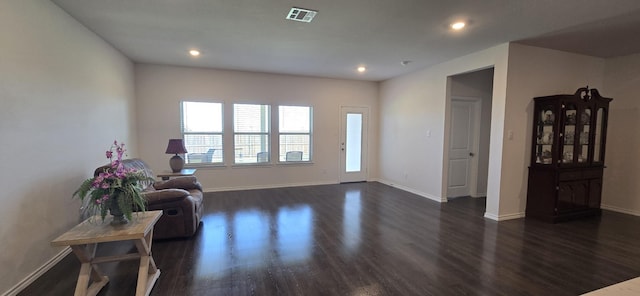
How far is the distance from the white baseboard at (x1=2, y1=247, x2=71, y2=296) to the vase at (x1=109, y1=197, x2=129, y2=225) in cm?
96

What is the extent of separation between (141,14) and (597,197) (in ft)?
22.8

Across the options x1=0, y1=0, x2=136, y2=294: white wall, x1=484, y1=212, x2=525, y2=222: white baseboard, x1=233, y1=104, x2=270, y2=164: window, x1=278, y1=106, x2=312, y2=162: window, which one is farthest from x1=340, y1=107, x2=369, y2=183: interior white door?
x1=0, y1=0, x2=136, y2=294: white wall

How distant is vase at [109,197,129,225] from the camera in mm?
2115

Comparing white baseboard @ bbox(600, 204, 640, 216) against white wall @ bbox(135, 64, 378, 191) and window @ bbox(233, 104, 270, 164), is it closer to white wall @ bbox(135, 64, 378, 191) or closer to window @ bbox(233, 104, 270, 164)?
white wall @ bbox(135, 64, 378, 191)

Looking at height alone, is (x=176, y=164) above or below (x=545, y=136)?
below

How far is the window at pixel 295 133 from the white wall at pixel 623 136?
5544 millimetres

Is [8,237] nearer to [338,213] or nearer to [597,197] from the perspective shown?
[338,213]

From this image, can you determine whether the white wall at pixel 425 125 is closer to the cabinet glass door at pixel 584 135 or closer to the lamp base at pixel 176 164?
the cabinet glass door at pixel 584 135

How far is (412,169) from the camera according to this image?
5941 mm

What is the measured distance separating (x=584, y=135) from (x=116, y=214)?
6113 millimetres

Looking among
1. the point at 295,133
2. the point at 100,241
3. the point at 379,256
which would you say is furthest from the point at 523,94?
the point at 100,241

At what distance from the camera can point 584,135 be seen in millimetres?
4219

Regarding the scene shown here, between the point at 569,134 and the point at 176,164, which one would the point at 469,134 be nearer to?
the point at 569,134

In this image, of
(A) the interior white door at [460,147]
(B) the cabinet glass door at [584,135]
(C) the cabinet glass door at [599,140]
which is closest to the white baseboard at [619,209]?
(C) the cabinet glass door at [599,140]
